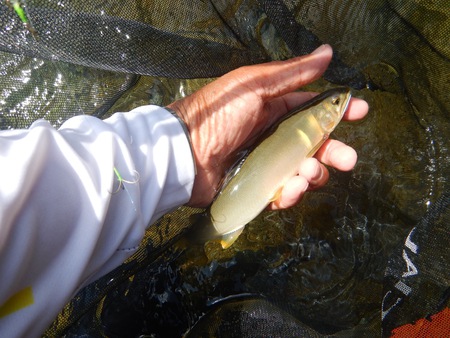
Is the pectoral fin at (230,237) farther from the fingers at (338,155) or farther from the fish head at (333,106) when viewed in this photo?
the fish head at (333,106)

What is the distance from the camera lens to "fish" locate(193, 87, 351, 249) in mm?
2096

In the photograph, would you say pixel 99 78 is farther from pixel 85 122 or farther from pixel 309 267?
pixel 309 267

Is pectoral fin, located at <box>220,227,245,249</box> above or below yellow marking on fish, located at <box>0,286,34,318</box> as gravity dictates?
below

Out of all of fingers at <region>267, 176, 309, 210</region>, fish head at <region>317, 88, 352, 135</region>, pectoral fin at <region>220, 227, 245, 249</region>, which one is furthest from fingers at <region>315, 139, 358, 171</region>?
pectoral fin at <region>220, 227, 245, 249</region>

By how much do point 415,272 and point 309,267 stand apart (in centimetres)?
69

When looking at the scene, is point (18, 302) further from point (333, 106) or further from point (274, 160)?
point (333, 106)

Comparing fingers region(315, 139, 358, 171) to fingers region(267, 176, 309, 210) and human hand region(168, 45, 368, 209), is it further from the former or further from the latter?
fingers region(267, 176, 309, 210)

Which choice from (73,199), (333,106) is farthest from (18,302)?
(333,106)

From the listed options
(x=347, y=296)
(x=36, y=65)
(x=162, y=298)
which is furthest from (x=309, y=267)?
(x=36, y=65)

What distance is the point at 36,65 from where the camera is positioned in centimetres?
227

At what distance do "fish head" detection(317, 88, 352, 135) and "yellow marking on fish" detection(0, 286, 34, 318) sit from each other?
5.19 ft

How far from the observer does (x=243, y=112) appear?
206 centimetres

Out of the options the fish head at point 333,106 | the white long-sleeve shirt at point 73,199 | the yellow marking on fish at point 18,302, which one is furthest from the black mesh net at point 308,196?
the yellow marking on fish at point 18,302

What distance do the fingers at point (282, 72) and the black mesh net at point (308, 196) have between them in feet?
0.95
